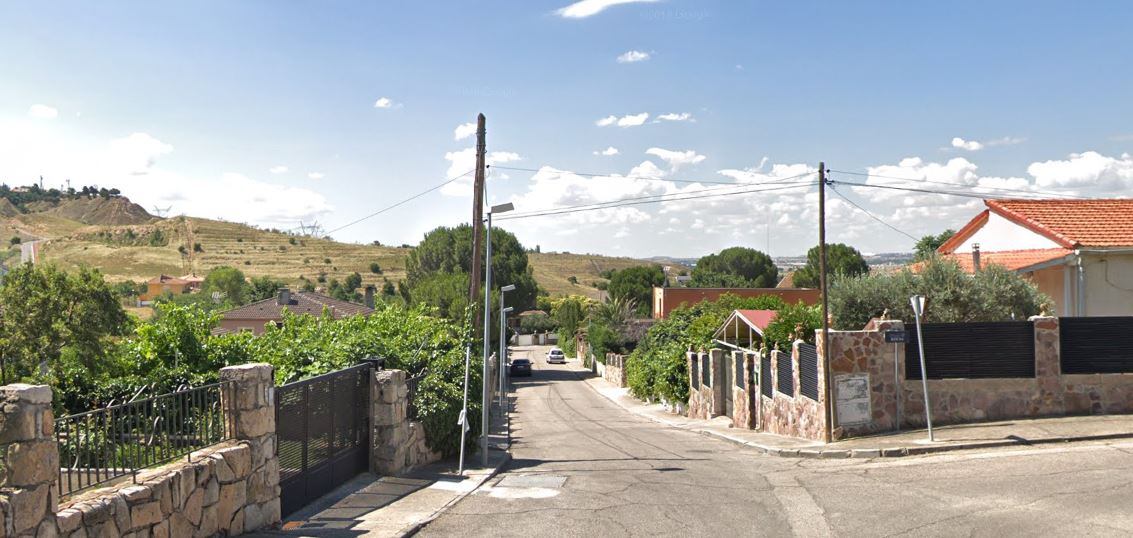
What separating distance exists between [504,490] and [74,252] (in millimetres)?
106920

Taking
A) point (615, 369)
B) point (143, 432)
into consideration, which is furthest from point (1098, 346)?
point (615, 369)

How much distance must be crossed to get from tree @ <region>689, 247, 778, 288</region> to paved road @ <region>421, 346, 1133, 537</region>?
87.0m

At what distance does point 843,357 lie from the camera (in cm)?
1883

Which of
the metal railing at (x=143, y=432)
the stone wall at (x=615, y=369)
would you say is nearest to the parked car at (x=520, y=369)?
the stone wall at (x=615, y=369)

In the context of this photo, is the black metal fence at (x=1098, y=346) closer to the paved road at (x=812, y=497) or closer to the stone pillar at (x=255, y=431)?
the paved road at (x=812, y=497)

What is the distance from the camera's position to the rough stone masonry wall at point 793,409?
1969 centimetres

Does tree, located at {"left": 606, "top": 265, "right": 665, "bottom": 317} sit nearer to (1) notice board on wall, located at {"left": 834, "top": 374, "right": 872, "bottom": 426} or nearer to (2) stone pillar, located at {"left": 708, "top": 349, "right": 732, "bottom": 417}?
(2) stone pillar, located at {"left": 708, "top": 349, "right": 732, "bottom": 417}

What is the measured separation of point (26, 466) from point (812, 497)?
9.91 metres

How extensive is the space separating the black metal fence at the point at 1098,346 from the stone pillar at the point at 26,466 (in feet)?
60.8

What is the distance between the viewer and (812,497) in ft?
41.4

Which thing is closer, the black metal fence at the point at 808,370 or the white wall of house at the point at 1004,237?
the black metal fence at the point at 808,370

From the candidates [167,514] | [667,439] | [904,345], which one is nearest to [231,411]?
[167,514]

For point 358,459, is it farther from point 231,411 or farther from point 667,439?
point 667,439

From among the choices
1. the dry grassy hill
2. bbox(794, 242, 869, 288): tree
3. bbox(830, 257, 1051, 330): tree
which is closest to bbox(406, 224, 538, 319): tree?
bbox(794, 242, 869, 288): tree
